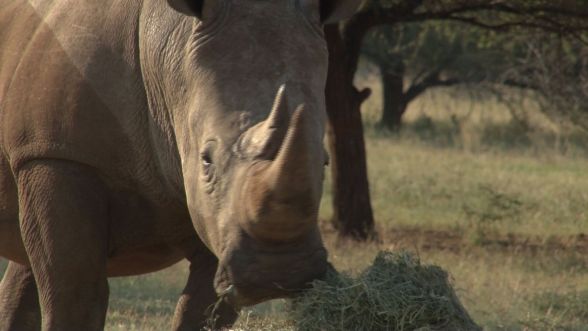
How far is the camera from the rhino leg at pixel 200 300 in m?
5.41

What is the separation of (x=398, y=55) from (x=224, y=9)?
2107 cm

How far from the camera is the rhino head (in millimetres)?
3951

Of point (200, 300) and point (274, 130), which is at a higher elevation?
point (274, 130)

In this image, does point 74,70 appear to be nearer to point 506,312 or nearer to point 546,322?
point 546,322

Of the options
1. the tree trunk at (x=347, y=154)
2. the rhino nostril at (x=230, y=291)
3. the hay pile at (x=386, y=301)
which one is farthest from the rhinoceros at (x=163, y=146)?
the tree trunk at (x=347, y=154)

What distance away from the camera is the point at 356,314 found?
4379 millimetres

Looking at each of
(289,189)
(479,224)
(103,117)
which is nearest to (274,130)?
(289,189)

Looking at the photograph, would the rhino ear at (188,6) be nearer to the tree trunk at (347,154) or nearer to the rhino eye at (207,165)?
the rhino eye at (207,165)

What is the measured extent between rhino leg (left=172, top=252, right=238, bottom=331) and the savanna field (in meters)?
0.11

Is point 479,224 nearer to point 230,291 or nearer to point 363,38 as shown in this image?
point 363,38

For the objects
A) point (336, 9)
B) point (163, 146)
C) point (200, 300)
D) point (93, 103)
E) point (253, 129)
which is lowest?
point (200, 300)

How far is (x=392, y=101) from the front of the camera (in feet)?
85.7

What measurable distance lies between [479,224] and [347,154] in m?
1.66

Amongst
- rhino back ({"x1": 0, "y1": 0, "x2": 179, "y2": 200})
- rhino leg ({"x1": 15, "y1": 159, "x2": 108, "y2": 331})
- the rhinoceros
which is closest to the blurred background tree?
Result: the rhinoceros
